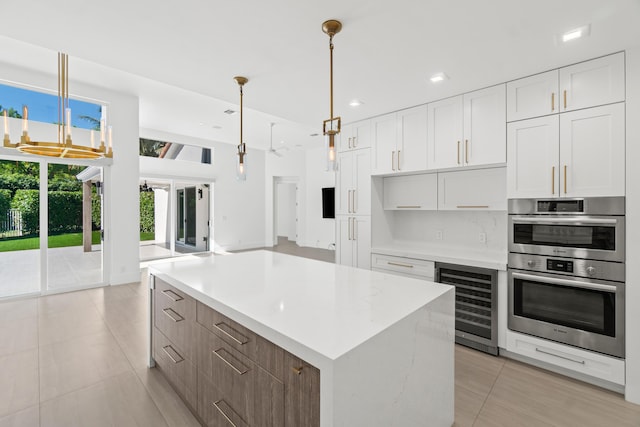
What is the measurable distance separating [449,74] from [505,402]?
8.70ft

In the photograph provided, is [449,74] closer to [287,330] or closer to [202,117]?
[287,330]

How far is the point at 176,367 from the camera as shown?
205 centimetres

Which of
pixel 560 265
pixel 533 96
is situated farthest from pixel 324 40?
pixel 560 265

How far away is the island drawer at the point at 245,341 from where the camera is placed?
1.18 metres

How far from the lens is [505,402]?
2.09 meters

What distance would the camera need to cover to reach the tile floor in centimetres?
191

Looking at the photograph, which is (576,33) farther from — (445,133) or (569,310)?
(569,310)

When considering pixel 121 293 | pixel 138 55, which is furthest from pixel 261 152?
pixel 138 55

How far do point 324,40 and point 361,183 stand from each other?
1992 mm

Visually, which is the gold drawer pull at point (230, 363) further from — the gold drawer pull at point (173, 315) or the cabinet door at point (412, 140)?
the cabinet door at point (412, 140)

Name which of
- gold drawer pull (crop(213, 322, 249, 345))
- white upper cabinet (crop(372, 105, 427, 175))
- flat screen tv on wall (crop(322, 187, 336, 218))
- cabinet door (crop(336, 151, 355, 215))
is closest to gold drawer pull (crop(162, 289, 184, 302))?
gold drawer pull (crop(213, 322, 249, 345))

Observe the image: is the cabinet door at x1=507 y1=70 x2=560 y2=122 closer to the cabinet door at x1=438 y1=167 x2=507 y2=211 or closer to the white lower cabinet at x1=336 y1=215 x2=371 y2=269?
the cabinet door at x1=438 y1=167 x2=507 y2=211

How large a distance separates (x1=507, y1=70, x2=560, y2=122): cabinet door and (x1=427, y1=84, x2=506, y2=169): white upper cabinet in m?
0.07

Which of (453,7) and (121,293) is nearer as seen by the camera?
(453,7)
